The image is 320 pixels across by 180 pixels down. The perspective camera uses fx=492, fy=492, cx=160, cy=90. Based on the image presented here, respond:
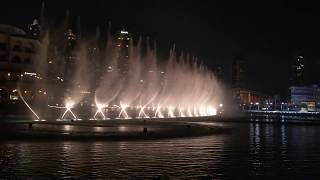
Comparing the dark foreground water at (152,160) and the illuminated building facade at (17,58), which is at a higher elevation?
the illuminated building facade at (17,58)

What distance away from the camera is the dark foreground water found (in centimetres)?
1806

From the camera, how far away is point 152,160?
21.8 m

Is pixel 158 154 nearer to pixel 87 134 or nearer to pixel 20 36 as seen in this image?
pixel 87 134

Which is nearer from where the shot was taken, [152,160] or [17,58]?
[152,160]

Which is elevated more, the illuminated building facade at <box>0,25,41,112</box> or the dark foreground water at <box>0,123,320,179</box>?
the illuminated building facade at <box>0,25,41,112</box>

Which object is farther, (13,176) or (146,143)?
(146,143)

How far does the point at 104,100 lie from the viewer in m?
129

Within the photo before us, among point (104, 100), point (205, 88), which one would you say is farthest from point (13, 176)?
point (104, 100)

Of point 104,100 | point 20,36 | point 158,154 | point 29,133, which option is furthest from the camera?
point 104,100

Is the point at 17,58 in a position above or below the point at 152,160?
above

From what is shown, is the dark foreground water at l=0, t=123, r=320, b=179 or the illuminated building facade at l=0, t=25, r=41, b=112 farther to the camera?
the illuminated building facade at l=0, t=25, r=41, b=112

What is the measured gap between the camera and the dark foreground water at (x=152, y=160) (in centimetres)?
1806

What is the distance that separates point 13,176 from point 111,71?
12522 cm

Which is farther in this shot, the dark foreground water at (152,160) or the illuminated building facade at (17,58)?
the illuminated building facade at (17,58)
